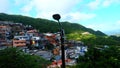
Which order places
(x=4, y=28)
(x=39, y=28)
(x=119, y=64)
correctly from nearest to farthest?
(x=119, y=64), (x=4, y=28), (x=39, y=28)

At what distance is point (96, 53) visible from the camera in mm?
27453

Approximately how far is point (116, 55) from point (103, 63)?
1599 mm

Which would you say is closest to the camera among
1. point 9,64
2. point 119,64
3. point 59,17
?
point 59,17

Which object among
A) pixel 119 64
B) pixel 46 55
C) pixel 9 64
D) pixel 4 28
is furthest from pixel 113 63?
pixel 4 28

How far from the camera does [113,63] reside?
89.1ft

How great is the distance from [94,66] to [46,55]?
3975 centimetres

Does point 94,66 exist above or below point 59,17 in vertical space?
below

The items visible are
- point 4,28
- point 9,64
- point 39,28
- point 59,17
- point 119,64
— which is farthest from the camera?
point 39,28

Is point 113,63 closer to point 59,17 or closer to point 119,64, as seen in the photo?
point 119,64

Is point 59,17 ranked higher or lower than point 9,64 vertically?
higher

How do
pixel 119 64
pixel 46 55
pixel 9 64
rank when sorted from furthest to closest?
pixel 46 55 < pixel 9 64 < pixel 119 64

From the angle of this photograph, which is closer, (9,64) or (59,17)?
(59,17)

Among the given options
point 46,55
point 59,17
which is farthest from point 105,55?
point 46,55

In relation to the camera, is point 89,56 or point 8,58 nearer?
point 89,56
